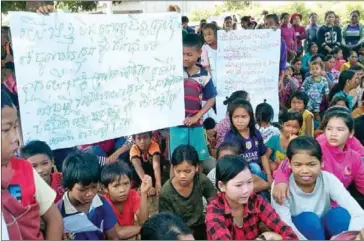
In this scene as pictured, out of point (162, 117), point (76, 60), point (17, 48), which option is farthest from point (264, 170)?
point (17, 48)

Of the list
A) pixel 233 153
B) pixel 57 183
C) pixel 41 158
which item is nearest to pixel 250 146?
pixel 233 153

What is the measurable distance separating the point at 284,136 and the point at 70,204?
90.1 inches

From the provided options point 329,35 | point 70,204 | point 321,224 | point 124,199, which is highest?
point 329,35

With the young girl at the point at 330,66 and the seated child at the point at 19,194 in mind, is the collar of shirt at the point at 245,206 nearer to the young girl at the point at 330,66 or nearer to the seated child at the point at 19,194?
the seated child at the point at 19,194

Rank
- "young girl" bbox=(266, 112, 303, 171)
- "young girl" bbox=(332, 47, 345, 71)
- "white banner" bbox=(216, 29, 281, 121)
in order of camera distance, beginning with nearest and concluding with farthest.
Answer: "young girl" bbox=(266, 112, 303, 171) < "white banner" bbox=(216, 29, 281, 121) < "young girl" bbox=(332, 47, 345, 71)

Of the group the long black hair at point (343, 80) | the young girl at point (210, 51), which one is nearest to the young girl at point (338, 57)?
the long black hair at point (343, 80)

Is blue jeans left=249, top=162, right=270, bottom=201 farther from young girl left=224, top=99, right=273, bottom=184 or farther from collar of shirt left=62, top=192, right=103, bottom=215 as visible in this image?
collar of shirt left=62, top=192, right=103, bottom=215

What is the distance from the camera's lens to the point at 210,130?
17.4 ft

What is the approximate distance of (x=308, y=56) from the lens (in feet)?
30.4

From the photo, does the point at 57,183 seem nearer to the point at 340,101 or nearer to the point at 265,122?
the point at 265,122

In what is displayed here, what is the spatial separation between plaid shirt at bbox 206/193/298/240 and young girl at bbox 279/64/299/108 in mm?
3658

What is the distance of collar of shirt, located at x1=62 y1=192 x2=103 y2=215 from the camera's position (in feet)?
9.13

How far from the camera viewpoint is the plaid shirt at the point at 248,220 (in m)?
2.71

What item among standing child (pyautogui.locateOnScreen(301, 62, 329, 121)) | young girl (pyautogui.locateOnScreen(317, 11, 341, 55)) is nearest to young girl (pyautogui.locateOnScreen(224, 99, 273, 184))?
standing child (pyautogui.locateOnScreen(301, 62, 329, 121))
